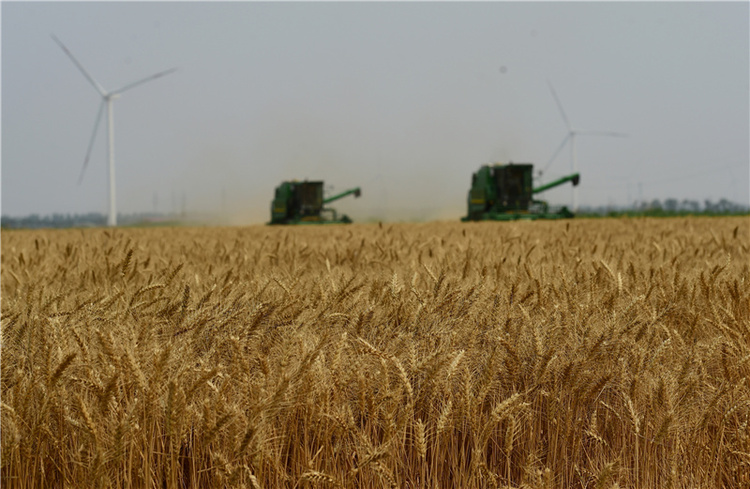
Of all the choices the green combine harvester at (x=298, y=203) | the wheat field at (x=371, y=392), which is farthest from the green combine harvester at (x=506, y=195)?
the wheat field at (x=371, y=392)

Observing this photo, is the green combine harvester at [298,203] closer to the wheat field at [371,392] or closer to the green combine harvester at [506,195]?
the green combine harvester at [506,195]

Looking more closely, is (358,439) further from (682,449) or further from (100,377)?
(682,449)

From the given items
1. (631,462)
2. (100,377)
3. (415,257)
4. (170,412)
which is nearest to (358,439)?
(170,412)

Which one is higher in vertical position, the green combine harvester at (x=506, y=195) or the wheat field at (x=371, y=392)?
the green combine harvester at (x=506, y=195)

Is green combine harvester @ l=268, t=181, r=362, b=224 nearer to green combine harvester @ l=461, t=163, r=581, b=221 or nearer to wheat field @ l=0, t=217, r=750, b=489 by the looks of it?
green combine harvester @ l=461, t=163, r=581, b=221

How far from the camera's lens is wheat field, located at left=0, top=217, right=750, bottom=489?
163 centimetres

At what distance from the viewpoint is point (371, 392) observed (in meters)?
1.74

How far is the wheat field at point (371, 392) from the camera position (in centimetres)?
163

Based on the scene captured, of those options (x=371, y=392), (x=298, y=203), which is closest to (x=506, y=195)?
(x=298, y=203)

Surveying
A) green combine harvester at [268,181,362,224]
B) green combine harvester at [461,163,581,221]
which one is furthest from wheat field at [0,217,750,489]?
green combine harvester at [268,181,362,224]

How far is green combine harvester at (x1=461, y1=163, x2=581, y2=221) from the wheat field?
78.6 feet

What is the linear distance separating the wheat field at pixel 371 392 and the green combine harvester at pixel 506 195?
78.6 ft

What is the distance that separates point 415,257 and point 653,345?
2535 mm

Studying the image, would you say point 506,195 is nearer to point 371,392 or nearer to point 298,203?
point 298,203
